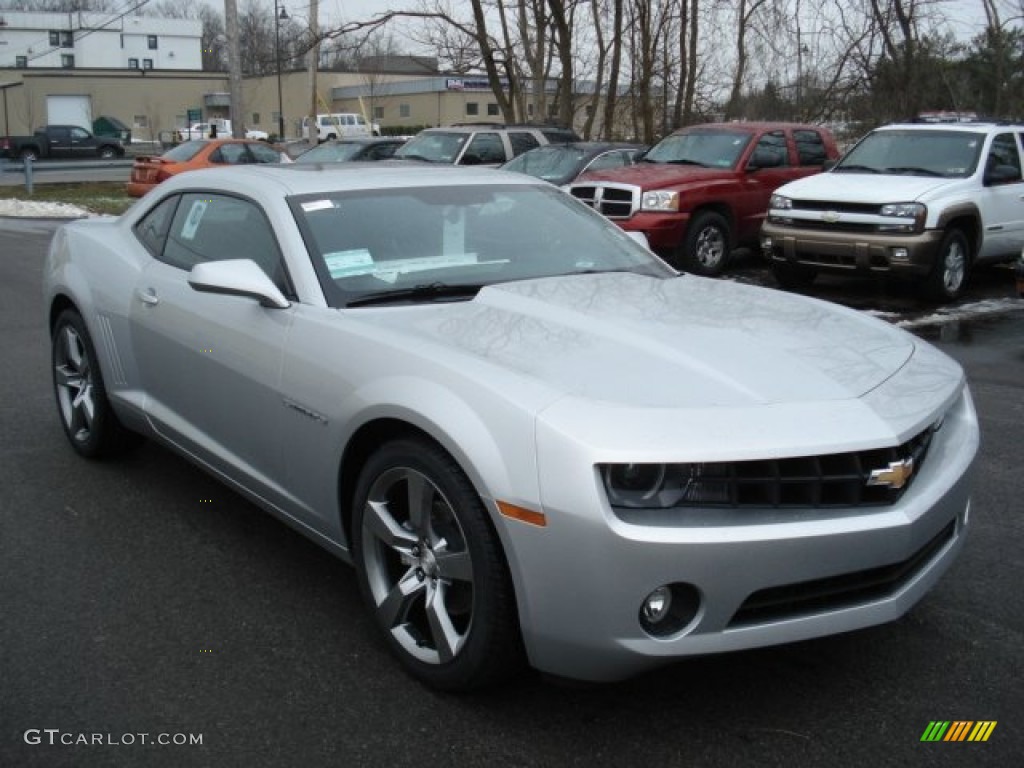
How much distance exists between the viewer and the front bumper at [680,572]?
2.50 meters

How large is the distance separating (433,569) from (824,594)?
1.09 metres

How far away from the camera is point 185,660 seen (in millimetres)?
3217

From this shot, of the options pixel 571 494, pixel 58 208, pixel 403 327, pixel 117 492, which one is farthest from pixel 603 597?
pixel 58 208

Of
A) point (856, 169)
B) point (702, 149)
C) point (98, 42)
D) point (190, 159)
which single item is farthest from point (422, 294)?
point (98, 42)

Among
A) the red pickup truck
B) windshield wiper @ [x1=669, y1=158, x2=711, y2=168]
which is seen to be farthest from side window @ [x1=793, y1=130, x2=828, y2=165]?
windshield wiper @ [x1=669, y1=158, x2=711, y2=168]

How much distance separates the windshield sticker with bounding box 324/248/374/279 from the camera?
144 inches

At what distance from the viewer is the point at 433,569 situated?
3020 millimetres

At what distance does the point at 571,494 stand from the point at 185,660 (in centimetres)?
147

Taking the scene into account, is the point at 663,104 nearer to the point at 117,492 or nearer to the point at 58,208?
the point at 58,208

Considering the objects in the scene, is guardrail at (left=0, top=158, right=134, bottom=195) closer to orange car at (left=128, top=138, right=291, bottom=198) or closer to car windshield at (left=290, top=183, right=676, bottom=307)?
orange car at (left=128, top=138, right=291, bottom=198)

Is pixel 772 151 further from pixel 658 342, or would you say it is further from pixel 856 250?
pixel 658 342

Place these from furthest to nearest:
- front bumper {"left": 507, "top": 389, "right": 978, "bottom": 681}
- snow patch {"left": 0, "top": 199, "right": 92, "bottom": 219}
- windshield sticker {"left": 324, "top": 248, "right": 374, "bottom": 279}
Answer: snow patch {"left": 0, "top": 199, "right": 92, "bottom": 219}
windshield sticker {"left": 324, "top": 248, "right": 374, "bottom": 279}
front bumper {"left": 507, "top": 389, "right": 978, "bottom": 681}

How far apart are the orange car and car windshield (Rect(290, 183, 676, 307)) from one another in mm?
17595

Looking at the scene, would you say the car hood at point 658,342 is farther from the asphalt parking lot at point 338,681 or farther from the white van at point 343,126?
the white van at point 343,126
